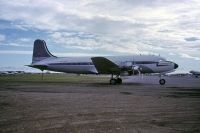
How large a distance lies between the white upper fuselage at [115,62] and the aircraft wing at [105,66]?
1.16 meters

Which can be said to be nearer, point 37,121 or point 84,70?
point 37,121

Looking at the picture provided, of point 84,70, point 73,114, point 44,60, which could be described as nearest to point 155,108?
point 73,114

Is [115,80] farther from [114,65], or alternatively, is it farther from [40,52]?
[40,52]

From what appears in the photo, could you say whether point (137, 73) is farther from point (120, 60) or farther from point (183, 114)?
point (183, 114)

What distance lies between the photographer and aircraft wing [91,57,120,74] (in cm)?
3638

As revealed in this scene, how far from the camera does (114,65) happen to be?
121 feet

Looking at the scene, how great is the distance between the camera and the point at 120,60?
39219 millimetres

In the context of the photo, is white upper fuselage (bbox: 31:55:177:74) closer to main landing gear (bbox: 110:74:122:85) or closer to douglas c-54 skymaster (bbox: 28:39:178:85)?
douglas c-54 skymaster (bbox: 28:39:178:85)

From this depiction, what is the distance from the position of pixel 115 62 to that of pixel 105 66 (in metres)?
2.36

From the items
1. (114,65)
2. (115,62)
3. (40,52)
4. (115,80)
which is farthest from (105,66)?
(40,52)

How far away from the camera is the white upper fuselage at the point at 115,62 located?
38.1m

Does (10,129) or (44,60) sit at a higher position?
(44,60)

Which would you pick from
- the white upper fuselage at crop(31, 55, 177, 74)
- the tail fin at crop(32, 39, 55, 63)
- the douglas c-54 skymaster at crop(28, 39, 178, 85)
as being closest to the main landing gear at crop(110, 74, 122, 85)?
the douglas c-54 skymaster at crop(28, 39, 178, 85)

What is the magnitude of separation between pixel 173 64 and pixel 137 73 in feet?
14.7
